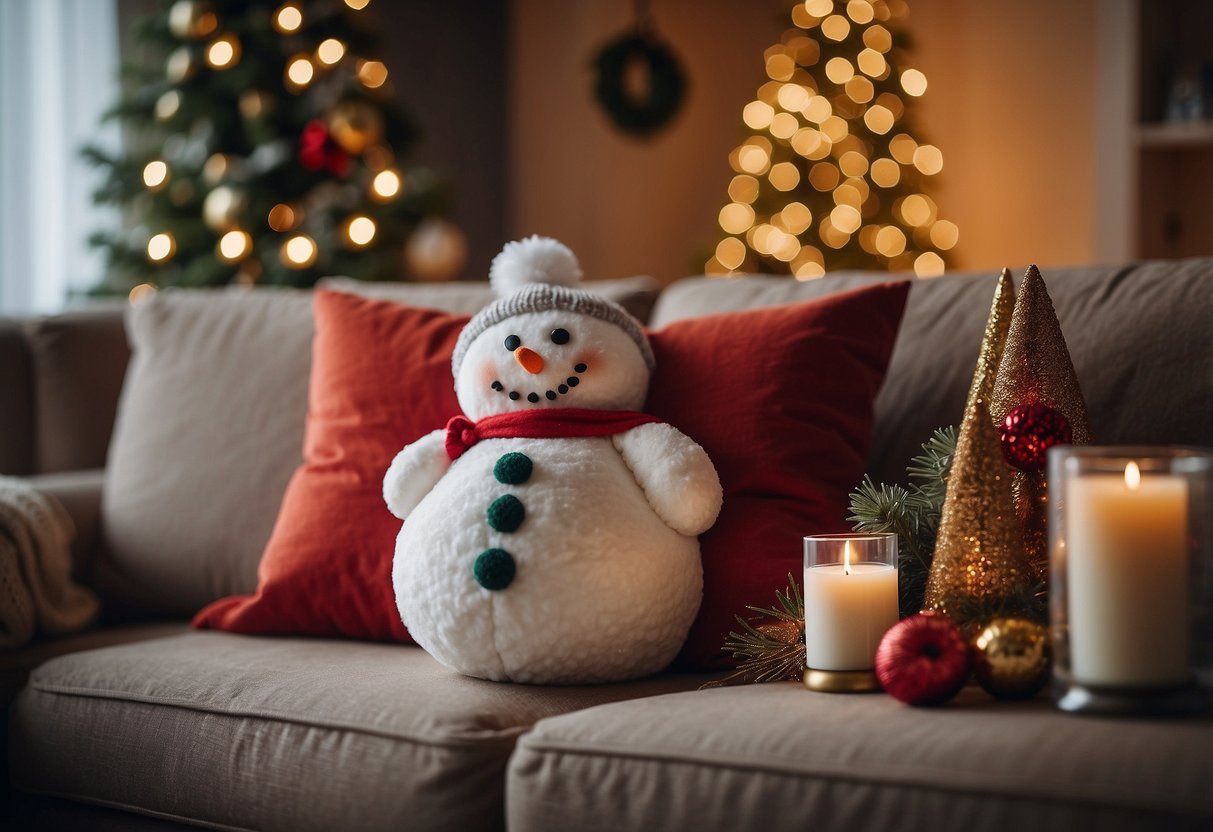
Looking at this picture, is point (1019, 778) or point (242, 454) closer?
point (1019, 778)

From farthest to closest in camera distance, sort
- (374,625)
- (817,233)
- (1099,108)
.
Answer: (817,233)
(1099,108)
(374,625)

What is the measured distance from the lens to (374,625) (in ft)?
5.06

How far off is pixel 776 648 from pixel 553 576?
0.23 meters

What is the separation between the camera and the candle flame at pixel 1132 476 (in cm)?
96

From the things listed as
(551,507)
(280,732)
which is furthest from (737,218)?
(280,732)

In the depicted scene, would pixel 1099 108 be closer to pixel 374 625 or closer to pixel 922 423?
pixel 922 423

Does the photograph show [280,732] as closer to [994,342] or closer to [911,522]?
[911,522]

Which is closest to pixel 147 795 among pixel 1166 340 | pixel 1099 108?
pixel 1166 340

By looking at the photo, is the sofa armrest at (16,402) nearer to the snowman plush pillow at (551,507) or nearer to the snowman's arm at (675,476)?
the snowman plush pillow at (551,507)

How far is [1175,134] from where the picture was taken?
11.1ft

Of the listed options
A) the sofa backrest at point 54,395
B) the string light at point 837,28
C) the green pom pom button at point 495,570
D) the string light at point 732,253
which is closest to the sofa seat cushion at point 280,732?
the green pom pom button at point 495,570

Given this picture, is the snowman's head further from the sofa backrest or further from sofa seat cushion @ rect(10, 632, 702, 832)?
the sofa backrest

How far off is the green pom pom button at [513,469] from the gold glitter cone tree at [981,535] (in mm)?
411

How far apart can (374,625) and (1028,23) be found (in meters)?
3.46
